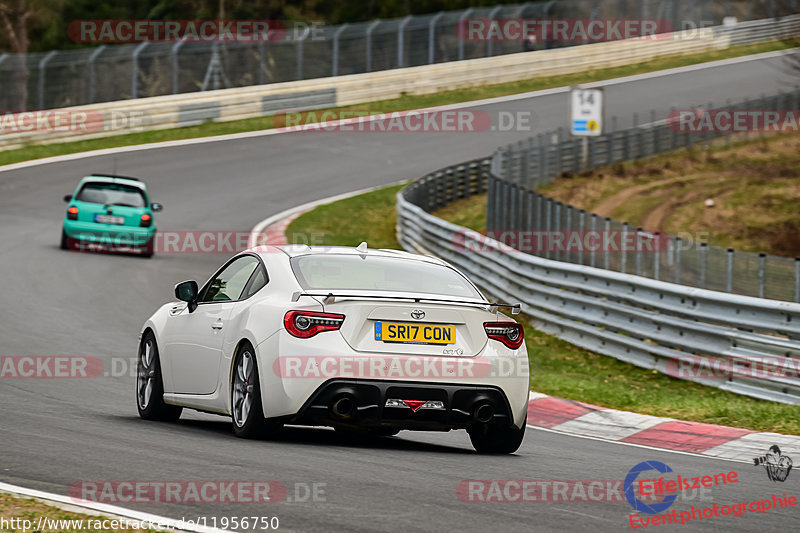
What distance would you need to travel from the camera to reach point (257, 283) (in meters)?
9.44

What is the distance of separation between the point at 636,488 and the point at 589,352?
9.14 metres

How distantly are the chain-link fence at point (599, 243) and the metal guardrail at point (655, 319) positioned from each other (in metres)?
0.57

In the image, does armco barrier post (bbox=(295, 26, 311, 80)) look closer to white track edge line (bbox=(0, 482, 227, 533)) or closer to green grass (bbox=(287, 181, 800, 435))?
green grass (bbox=(287, 181, 800, 435))

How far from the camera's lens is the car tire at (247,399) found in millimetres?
8836

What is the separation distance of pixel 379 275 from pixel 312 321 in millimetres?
947

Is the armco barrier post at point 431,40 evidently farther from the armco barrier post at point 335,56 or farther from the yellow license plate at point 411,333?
the yellow license plate at point 411,333

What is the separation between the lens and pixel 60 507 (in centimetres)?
645

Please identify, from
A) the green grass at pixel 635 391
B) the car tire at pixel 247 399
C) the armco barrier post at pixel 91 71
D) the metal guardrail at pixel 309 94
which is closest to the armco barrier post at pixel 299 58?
the metal guardrail at pixel 309 94

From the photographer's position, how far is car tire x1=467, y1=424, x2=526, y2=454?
9.35m

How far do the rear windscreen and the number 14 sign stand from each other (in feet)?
43.9

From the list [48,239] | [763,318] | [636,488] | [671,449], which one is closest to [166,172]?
[48,239]

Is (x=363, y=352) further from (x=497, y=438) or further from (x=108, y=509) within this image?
(x=108, y=509)

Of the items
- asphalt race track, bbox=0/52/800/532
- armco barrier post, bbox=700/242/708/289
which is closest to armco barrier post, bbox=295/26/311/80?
asphalt race track, bbox=0/52/800/532

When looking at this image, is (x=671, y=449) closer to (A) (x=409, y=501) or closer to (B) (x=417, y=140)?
(A) (x=409, y=501)
